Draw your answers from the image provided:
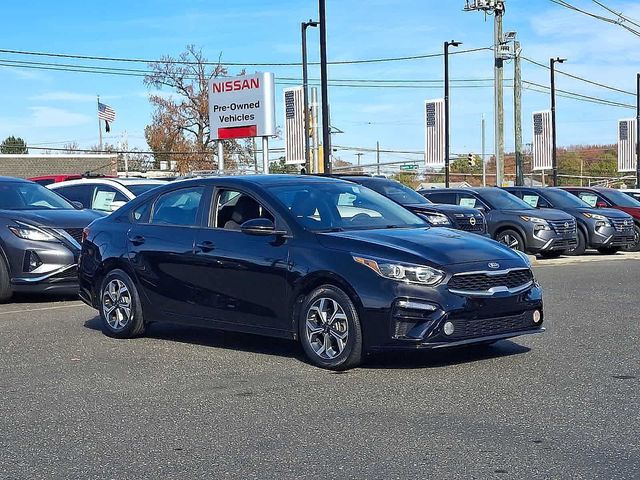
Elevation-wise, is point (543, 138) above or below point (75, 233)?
above

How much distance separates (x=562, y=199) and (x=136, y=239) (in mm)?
15118

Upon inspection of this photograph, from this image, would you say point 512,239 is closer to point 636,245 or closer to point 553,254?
point 553,254

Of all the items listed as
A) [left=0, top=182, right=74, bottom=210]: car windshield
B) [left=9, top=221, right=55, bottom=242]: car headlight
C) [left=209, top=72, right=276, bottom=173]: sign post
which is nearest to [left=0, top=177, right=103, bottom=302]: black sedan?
[left=9, top=221, right=55, bottom=242]: car headlight

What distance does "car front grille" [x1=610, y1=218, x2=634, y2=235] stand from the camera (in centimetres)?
2153

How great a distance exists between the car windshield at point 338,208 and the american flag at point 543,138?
127ft

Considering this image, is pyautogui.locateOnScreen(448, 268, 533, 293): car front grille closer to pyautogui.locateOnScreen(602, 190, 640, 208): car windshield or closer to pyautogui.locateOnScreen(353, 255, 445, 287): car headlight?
pyautogui.locateOnScreen(353, 255, 445, 287): car headlight

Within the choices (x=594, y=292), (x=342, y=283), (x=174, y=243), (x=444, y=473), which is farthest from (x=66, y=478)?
(x=594, y=292)

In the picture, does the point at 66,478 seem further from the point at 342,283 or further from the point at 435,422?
the point at 342,283

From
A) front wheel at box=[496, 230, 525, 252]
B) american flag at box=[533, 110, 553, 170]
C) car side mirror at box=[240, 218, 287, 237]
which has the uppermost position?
american flag at box=[533, 110, 553, 170]

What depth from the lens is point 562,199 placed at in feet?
73.7

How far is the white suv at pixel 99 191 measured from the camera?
53.7ft

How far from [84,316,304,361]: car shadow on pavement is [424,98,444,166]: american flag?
34157mm

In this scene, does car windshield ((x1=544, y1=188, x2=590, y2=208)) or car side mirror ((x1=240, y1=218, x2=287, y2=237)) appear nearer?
car side mirror ((x1=240, y1=218, x2=287, y2=237))

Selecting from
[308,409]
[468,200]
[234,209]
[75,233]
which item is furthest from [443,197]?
[308,409]
